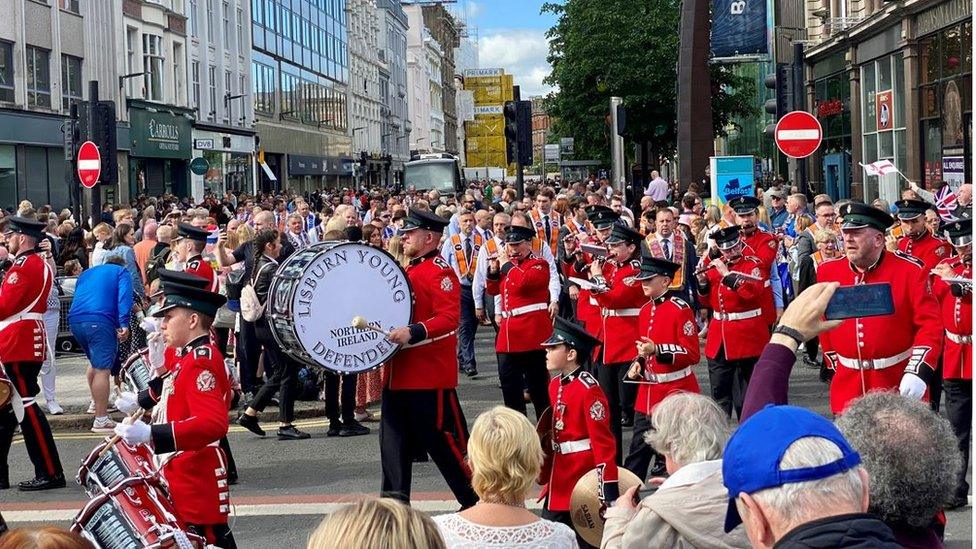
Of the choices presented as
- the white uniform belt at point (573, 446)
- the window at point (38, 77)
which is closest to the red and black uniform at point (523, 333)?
the white uniform belt at point (573, 446)

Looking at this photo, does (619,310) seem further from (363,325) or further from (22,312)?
(22,312)

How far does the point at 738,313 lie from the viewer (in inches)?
397

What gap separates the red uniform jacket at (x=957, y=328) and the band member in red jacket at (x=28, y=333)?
6.18m

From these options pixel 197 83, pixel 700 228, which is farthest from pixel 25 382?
pixel 197 83

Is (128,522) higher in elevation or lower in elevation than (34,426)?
higher

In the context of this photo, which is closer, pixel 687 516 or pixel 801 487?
pixel 801 487

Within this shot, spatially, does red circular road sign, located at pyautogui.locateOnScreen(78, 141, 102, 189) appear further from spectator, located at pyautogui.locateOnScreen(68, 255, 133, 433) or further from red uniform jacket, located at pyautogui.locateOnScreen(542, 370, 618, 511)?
red uniform jacket, located at pyautogui.locateOnScreen(542, 370, 618, 511)

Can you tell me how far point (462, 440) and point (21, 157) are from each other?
2956cm

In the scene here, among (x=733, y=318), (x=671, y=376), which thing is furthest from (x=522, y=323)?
(x=671, y=376)

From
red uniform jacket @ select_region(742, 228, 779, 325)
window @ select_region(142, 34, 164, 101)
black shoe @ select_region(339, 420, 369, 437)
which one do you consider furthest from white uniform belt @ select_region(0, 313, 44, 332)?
window @ select_region(142, 34, 164, 101)

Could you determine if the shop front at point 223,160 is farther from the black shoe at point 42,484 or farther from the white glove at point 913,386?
the white glove at point 913,386

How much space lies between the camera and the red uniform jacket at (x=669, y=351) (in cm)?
845

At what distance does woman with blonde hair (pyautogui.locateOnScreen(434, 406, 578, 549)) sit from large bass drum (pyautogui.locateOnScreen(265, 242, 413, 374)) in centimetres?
289

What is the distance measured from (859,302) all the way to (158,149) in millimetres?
42348
